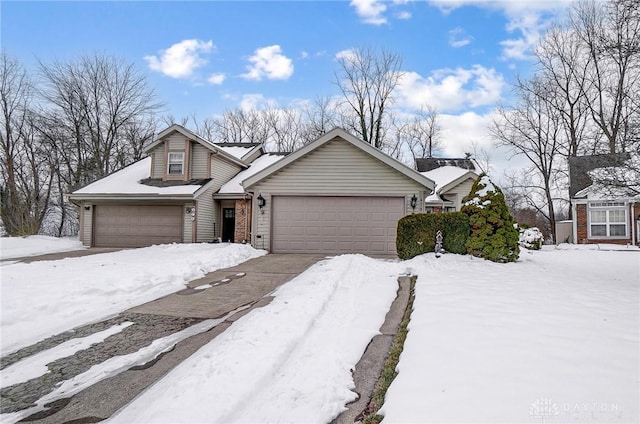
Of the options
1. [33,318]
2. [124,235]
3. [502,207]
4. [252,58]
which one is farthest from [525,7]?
[124,235]

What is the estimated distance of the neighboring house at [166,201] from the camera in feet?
46.1

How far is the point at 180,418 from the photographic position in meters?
2.15

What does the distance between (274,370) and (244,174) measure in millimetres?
15164

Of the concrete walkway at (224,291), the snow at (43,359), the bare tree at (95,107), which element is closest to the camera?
the snow at (43,359)

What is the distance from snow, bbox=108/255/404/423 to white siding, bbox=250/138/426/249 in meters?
6.87

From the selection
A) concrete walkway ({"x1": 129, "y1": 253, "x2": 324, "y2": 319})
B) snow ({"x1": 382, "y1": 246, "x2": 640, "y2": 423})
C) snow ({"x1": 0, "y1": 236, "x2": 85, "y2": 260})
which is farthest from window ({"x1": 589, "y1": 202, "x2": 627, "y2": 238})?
→ snow ({"x1": 0, "y1": 236, "x2": 85, "y2": 260})

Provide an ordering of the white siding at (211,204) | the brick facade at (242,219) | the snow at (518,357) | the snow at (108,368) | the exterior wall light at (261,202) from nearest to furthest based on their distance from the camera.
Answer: the snow at (518,357) < the snow at (108,368) < the exterior wall light at (261,202) < the white siding at (211,204) < the brick facade at (242,219)

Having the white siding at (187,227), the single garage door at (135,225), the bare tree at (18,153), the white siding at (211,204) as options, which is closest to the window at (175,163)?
the white siding at (211,204)

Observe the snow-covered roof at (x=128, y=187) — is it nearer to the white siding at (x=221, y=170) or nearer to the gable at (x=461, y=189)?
the white siding at (x=221, y=170)

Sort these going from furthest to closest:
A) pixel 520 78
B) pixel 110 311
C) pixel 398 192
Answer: pixel 520 78, pixel 398 192, pixel 110 311

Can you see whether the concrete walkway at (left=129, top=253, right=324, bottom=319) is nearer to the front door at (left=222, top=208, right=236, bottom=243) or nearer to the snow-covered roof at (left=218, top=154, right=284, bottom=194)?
the snow-covered roof at (left=218, top=154, right=284, bottom=194)

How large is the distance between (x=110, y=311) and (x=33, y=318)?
2.81 ft

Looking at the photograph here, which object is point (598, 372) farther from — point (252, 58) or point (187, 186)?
point (252, 58)

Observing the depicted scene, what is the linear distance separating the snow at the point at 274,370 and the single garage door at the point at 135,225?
36.8ft
